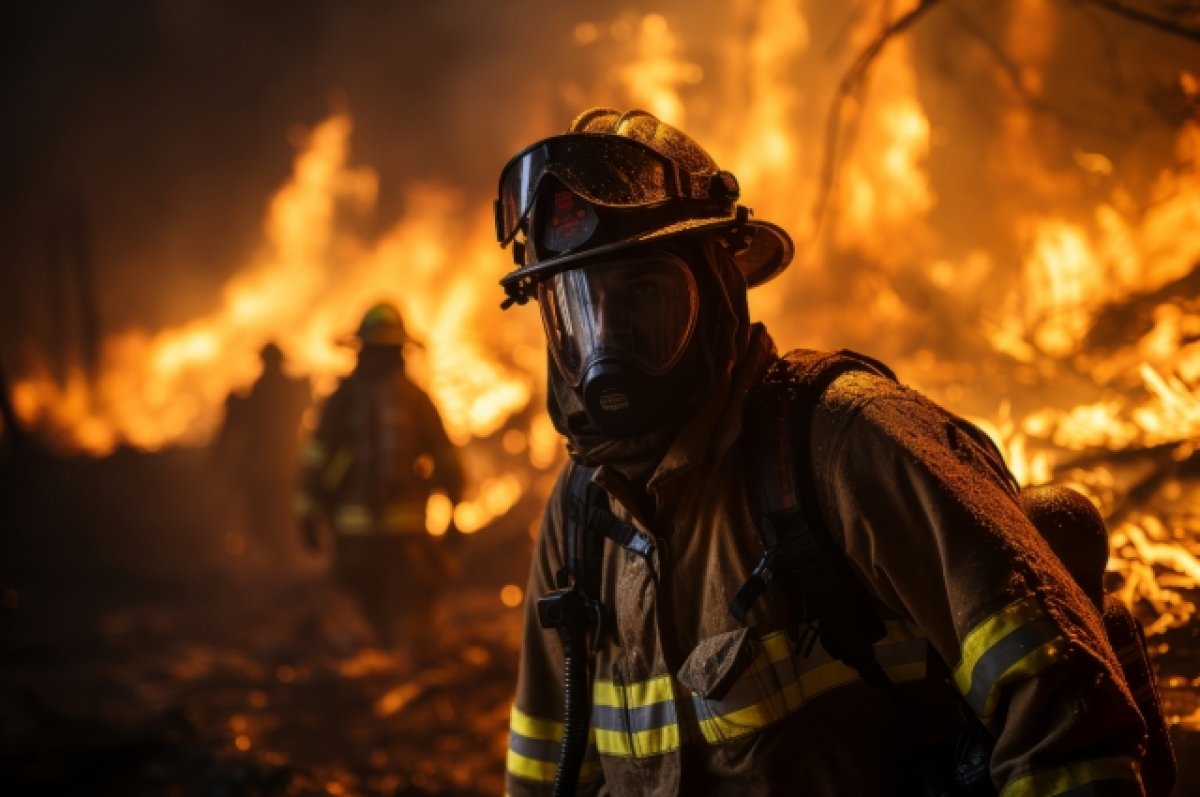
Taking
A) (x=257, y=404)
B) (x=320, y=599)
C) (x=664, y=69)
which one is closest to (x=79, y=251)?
(x=257, y=404)

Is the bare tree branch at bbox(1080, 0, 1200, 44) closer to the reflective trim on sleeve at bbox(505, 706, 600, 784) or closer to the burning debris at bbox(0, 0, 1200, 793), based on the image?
the burning debris at bbox(0, 0, 1200, 793)

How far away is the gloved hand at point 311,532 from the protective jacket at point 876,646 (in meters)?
5.79

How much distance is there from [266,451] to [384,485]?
5892mm

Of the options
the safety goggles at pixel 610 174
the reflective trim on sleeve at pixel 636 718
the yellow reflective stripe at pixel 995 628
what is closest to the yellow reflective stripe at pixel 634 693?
the reflective trim on sleeve at pixel 636 718

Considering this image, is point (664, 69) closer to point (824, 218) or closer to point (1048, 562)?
point (824, 218)

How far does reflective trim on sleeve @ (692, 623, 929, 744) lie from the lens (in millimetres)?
1685

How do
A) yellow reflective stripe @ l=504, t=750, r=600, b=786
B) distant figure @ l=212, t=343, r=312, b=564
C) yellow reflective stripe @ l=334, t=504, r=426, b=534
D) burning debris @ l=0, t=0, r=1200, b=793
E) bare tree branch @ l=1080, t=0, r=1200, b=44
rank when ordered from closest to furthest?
yellow reflective stripe @ l=504, t=750, r=600, b=786 < bare tree branch @ l=1080, t=0, r=1200, b=44 < burning debris @ l=0, t=0, r=1200, b=793 < yellow reflective stripe @ l=334, t=504, r=426, b=534 < distant figure @ l=212, t=343, r=312, b=564

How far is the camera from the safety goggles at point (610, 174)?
1.98 meters

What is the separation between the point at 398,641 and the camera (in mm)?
7277

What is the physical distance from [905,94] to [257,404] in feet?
31.4

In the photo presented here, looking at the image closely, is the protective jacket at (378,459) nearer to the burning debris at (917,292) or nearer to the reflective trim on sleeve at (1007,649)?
the burning debris at (917,292)

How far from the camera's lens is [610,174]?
1992mm

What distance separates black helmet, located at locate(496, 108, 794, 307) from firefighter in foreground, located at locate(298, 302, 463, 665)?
17.4 ft

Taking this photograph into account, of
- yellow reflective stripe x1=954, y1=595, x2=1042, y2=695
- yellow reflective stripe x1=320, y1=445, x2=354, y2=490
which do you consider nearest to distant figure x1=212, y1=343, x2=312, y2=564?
yellow reflective stripe x1=320, y1=445, x2=354, y2=490
